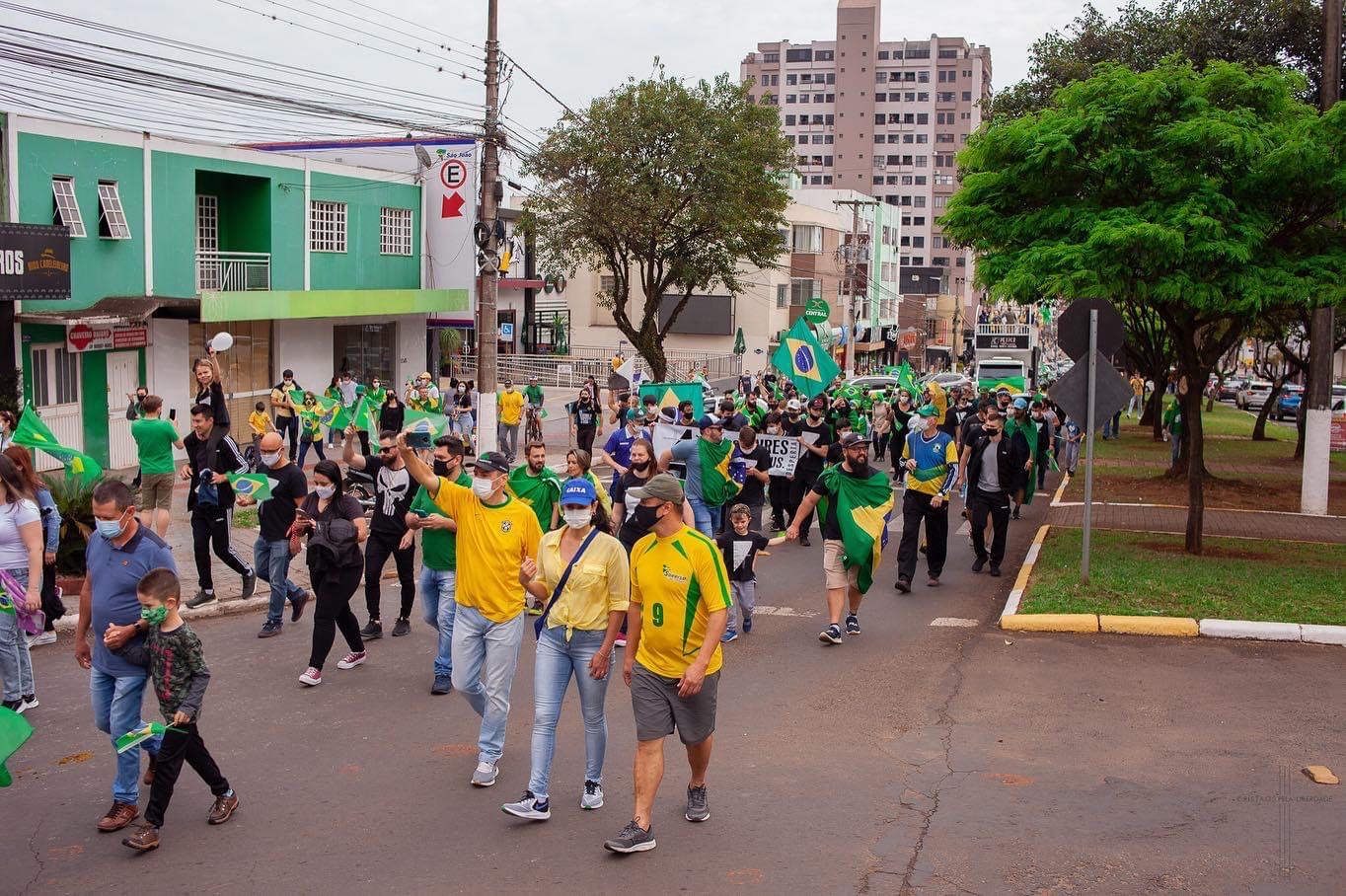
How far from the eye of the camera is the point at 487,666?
7168mm

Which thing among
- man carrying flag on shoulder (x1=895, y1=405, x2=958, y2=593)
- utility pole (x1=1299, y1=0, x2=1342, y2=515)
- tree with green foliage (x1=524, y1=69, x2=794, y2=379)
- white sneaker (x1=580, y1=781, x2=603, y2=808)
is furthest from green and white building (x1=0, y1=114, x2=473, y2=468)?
utility pole (x1=1299, y1=0, x2=1342, y2=515)

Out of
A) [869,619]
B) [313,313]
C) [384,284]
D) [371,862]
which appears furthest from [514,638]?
[384,284]

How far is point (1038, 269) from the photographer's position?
43.4 feet

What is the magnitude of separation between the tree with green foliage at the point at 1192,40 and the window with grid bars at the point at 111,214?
1647cm

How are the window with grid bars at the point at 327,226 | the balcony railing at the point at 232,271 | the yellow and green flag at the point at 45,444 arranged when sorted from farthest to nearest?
1. the window with grid bars at the point at 327,226
2. the balcony railing at the point at 232,271
3. the yellow and green flag at the point at 45,444

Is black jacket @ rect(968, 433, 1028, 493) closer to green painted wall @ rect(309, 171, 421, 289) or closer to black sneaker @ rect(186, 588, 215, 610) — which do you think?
black sneaker @ rect(186, 588, 215, 610)

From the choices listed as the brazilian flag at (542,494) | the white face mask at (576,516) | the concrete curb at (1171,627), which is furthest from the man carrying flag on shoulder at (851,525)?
the white face mask at (576,516)

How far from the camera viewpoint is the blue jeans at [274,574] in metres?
10.4

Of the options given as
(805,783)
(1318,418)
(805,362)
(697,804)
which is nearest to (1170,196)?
(1318,418)

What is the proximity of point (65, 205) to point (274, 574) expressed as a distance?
1419cm

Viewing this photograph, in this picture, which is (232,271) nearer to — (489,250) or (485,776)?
(489,250)

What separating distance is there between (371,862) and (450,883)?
463 mm

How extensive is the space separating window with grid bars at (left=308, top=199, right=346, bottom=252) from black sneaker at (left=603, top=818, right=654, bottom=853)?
81.9 ft

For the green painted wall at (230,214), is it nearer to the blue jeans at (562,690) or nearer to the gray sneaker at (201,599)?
the gray sneaker at (201,599)
